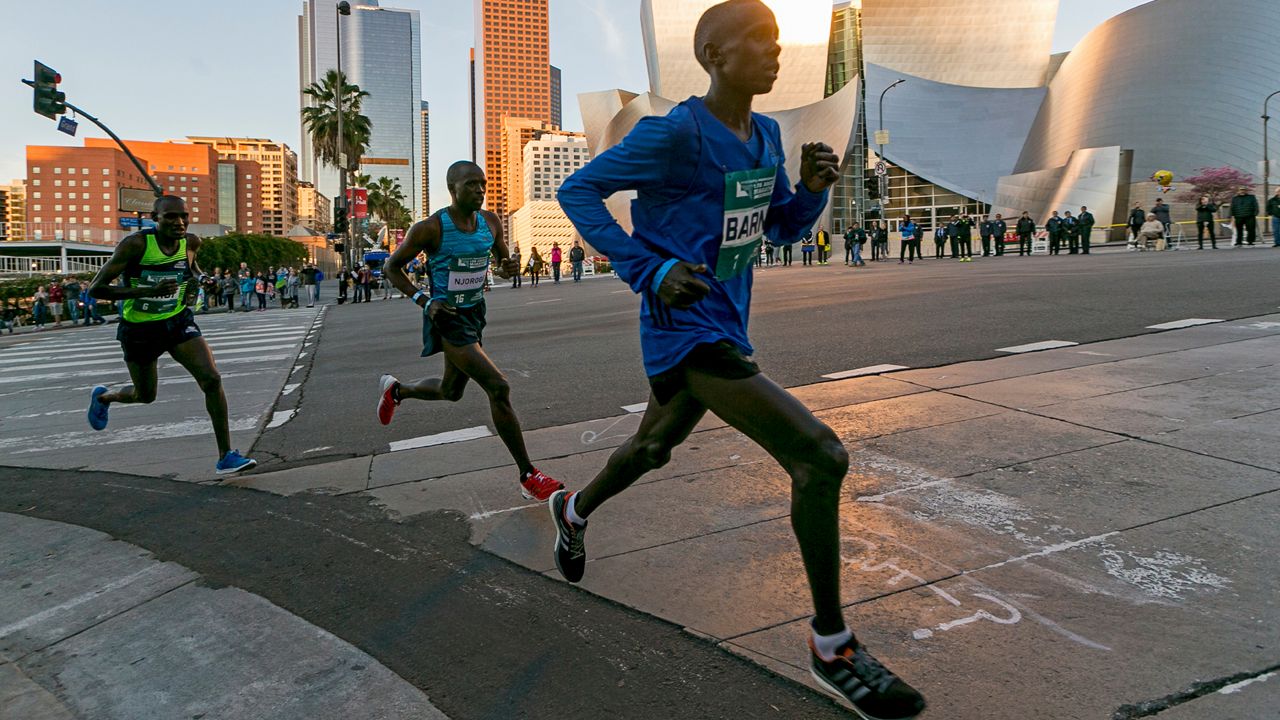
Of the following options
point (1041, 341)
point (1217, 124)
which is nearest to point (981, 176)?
point (1217, 124)

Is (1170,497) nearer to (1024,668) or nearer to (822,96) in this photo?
(1024,668)

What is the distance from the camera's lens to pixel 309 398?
29.4 feet

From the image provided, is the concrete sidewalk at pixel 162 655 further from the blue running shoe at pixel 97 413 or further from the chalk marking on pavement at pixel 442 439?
the blue running shoe at pixel 97 413

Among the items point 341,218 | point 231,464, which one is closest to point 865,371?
point 231,464

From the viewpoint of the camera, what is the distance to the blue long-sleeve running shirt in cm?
281

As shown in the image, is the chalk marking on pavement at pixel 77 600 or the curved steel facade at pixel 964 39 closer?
the chalk marking on pavement at pixel 77 600

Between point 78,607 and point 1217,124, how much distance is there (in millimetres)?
71120

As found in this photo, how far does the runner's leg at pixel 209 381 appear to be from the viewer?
229 inches

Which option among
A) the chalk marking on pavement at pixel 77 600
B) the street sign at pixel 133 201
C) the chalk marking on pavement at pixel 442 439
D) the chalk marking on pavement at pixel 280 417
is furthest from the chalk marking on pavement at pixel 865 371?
the street sign at pixel 133 201

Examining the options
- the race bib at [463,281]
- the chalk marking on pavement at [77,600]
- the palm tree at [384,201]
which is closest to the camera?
the chalk marking on pavement at [77,600]

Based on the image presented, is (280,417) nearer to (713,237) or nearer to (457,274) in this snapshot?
(457,274)

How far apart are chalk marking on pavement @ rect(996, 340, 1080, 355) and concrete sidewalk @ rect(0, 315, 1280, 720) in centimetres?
165

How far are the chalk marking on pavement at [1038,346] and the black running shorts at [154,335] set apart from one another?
7.05m

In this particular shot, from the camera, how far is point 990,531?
12.3 feet
